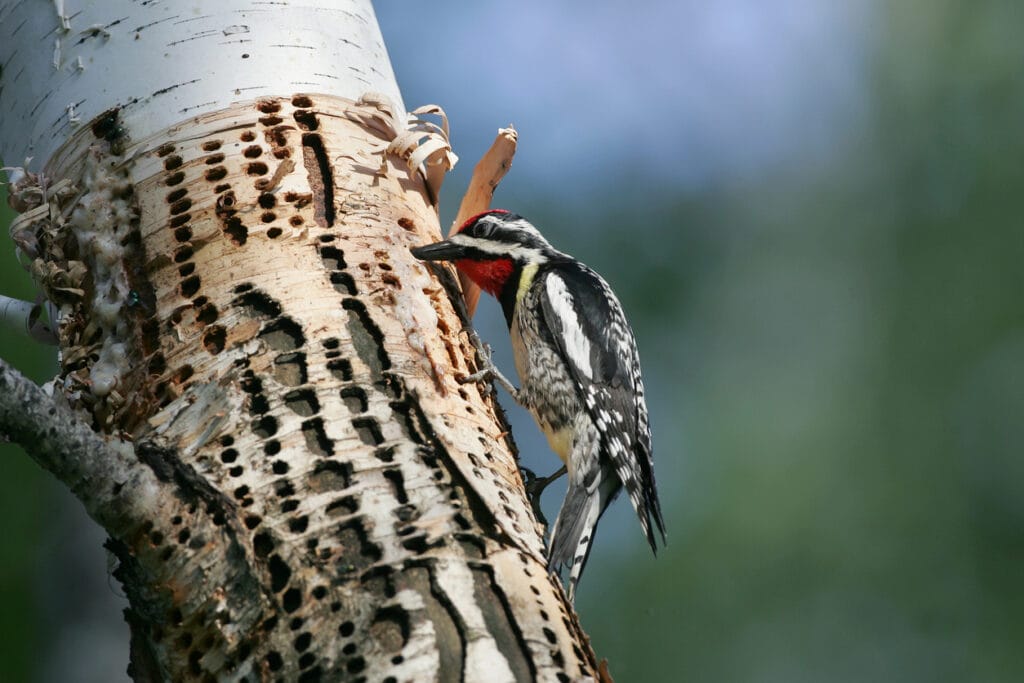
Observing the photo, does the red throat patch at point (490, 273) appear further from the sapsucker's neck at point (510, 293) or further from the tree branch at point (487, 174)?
the tree branch at point (487, 174)

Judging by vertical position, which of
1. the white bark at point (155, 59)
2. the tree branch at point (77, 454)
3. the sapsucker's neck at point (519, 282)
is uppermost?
the sapsucker's neck at point (519, 282)

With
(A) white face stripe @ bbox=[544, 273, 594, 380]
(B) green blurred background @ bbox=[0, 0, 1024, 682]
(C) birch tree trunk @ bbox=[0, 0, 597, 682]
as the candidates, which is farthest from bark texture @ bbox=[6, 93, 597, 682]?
(B) green blurred background @ bbox=[0, 0, 1024, 682]

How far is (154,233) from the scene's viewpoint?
2314 mm

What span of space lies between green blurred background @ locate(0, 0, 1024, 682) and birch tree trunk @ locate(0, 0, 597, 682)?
3.10m

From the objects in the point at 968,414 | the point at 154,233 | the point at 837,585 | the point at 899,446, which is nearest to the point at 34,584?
the point at 154,233

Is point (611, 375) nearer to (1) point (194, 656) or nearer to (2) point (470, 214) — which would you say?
(2) point (470, 214)

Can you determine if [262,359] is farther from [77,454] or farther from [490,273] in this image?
[490,273]

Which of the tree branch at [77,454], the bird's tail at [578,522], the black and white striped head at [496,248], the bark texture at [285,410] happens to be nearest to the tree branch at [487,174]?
the black and white striped head at [496,248]

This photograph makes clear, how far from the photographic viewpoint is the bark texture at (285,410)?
67.0 inches

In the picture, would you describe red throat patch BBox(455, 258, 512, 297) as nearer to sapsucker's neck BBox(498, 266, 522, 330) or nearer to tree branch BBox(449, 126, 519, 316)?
sapsucker's neck BBox(498, 266, 522, 330)

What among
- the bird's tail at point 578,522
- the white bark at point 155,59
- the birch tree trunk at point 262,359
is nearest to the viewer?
the birch tree trunk at point 262,359

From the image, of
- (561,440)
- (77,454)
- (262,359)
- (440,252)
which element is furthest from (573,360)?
(77,454)

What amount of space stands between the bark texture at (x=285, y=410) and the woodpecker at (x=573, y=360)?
2.90 feet

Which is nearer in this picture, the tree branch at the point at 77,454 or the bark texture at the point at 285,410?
the tree branch at the point at 77,454
